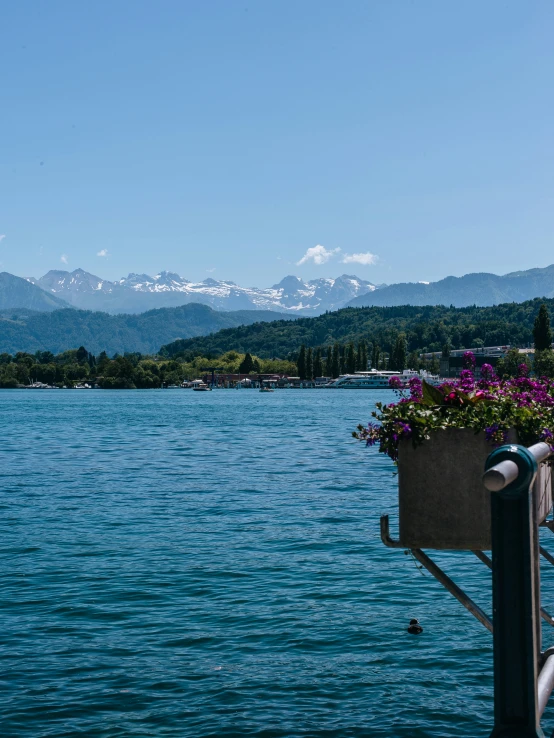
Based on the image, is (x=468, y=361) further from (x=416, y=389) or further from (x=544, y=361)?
(x=544, y=361)

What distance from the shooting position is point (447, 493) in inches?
307

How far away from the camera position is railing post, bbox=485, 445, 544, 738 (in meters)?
4.05

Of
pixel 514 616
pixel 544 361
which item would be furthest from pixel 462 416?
pixel 544 361

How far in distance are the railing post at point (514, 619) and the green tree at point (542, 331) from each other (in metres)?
171

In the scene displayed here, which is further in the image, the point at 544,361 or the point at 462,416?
the point at 544,361

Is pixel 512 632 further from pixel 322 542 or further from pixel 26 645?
pixel 322 542

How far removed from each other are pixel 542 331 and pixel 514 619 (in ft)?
581

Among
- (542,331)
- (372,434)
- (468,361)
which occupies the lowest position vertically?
(372,434)

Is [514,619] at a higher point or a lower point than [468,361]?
lower

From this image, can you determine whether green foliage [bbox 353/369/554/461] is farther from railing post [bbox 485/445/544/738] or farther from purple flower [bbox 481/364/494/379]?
railing post [bbox 485/445/544/738]

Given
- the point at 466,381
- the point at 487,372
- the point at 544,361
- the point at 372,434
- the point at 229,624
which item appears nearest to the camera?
the point at 372,434

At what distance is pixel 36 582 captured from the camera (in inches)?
848

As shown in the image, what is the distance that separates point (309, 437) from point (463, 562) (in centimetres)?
6243

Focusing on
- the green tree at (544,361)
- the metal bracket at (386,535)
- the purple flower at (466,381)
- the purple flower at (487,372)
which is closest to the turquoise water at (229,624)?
the purple flower at (487,372)
